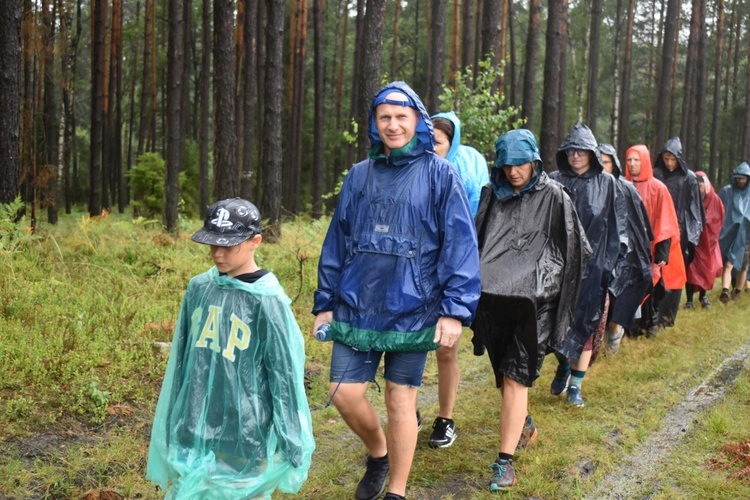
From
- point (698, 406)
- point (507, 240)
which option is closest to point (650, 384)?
point (698, 406)

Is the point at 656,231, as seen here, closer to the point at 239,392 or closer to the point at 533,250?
the point at 533,250

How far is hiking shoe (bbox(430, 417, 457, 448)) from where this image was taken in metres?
5.33

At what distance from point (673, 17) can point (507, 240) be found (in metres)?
21.1

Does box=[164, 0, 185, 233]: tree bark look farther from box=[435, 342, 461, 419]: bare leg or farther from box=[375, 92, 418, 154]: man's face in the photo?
box=[375, 92, 418, 154]: man's face

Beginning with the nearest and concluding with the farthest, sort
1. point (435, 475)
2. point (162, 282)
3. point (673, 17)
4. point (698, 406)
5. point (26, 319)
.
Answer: point (435, 475) < point (698, 406) < point (26, 319) < point (162, 282) < point (673, 17)

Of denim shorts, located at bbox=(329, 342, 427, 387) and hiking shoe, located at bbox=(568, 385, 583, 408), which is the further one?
hiking shoe, located at bbox=(568, 385, 583, 408)

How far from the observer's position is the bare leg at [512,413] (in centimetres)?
474

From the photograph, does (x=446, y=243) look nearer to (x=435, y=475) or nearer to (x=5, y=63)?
(x=435, y=475)

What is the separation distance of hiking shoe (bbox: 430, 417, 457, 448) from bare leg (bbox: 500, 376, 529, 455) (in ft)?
2.13

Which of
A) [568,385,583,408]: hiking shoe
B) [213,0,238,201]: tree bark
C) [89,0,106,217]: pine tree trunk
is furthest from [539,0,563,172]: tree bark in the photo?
[89,0,106,217]: pine tree trunk

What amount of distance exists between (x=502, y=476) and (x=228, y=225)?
2399 millimetres

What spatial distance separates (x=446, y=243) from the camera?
3918 mm

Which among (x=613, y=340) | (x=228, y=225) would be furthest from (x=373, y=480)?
(x=613, y=340)

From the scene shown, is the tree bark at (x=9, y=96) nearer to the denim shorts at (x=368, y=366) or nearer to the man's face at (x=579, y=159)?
the man's face at (x=579, y=159)
